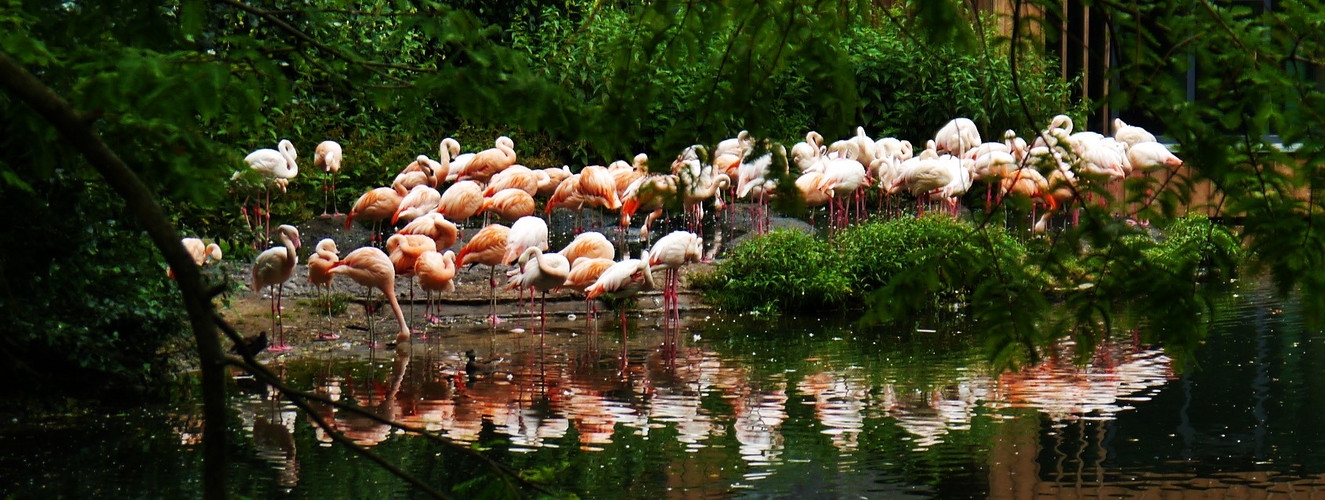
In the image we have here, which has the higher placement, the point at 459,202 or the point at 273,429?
the point at 459,202

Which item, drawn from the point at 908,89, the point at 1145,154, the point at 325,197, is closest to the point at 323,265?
the point at 325,197

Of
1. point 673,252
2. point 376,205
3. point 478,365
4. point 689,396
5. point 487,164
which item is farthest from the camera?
point 487,164

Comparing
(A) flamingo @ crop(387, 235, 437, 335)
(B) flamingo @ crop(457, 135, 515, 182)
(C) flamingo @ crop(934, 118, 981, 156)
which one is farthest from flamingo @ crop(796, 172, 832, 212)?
(A) flamingo @ crop(387, 235, 437, 335)

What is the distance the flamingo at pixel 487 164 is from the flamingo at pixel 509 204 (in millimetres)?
1168

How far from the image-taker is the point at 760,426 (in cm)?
599

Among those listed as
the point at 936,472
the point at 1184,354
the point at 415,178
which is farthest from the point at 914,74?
the point at 1184,354

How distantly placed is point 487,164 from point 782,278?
11.7ft

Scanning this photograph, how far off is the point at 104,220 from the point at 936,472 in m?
3.74

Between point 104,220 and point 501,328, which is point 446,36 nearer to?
point 104,220

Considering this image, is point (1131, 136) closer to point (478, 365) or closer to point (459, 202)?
point (459, 202)

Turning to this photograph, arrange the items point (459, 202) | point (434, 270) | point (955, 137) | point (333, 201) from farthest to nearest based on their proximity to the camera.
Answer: point (333, 201)
point (955, 137)
point (459, 202)
point (434, 270)


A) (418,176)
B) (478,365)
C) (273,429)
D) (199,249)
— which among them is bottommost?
(273,429)

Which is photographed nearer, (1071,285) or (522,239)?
(1071,285)

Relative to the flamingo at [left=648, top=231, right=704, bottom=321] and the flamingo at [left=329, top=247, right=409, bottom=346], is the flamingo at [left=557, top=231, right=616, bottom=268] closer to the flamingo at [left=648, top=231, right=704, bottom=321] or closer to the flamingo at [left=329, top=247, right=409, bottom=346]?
the flamingo at [left=648, top=231, right=704, bottom=321]
